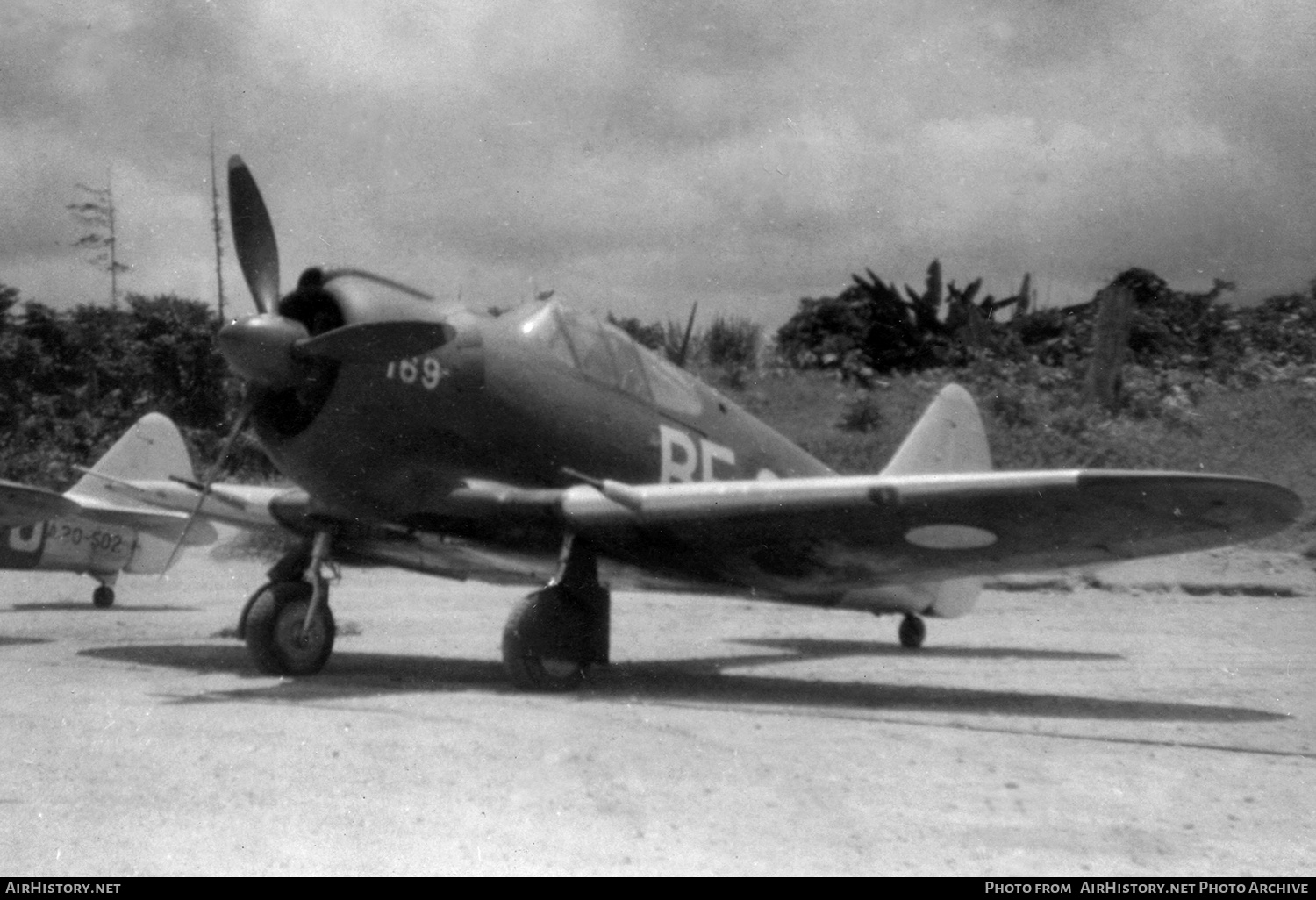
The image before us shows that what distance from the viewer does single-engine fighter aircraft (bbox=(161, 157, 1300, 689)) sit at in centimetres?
650

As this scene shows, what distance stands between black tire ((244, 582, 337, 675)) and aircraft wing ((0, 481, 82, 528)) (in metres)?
4.88

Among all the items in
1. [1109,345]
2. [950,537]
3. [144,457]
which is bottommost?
[144,457]

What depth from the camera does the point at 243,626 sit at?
25.9 ft

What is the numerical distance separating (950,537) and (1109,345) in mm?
15281

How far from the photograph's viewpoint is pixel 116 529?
17344mm

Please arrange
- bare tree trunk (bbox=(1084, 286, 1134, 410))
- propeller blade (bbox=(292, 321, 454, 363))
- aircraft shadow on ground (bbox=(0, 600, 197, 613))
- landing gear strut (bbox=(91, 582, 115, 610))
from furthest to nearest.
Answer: bare tree trunk (bbox=(1084, 286, 1134, 410)) < landing gear strut (bbox=(91, 582, 115, 610)) < aircraft shadow on ground (bbox=(0, 600, 197, 613)) < propeller blade (bbox=(292, 321, 454, 363))

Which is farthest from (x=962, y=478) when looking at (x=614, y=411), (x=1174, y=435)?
(x=1174, y=435)

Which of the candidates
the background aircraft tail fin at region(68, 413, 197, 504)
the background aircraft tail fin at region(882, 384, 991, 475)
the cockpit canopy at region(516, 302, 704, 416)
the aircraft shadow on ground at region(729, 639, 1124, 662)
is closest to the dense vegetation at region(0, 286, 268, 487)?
the background aircraft tail fin at region(68, 413, 197, 504)

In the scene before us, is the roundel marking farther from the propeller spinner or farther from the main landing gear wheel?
the main landing gear wheel

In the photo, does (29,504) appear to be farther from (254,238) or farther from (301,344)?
(301,344)

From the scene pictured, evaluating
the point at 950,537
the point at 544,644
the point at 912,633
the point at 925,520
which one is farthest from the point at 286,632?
the point at 912,633

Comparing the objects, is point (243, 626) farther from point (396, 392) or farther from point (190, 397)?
point (190, 397)

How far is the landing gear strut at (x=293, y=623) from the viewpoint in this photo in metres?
7.78

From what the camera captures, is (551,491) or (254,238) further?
(254,238)
